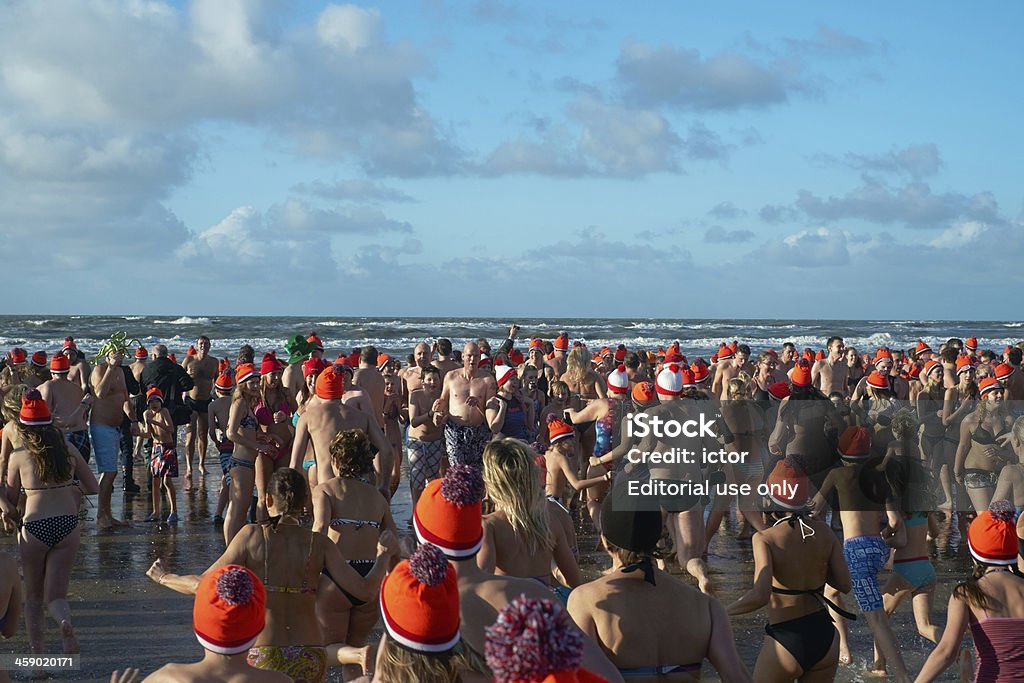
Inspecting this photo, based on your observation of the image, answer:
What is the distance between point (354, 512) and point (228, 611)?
2.09m

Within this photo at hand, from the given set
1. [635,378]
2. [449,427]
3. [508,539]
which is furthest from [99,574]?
[635,378]

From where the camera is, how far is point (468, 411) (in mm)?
9008

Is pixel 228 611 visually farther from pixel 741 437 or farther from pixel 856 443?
pixel 741 437

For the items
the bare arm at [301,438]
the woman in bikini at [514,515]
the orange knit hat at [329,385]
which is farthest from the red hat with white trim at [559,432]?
the woman in bikini at [514,515]

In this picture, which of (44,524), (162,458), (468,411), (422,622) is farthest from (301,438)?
(422,622)

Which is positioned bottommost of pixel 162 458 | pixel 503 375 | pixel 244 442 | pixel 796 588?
pixel 162 458

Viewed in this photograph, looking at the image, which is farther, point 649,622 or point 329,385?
point 329,385

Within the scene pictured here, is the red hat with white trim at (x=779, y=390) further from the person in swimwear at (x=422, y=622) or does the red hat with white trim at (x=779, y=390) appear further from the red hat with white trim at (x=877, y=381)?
the person in swimwear at (x=422, y=622)

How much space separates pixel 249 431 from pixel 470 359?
216cm

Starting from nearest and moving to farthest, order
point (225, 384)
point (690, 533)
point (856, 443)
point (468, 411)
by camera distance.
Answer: point (856, 443) → point (690, 533) → point (468, 411) → point (225, 384)

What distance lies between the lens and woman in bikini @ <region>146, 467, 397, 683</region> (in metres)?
4.07

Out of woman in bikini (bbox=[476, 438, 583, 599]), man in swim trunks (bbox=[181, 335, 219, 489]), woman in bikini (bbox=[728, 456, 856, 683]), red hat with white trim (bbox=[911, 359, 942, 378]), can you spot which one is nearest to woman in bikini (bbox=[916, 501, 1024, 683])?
woman in bikini (bbox=[728, 456, 856, 683])

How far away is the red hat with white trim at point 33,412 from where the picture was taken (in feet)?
18.8

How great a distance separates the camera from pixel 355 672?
4977 millimetres
